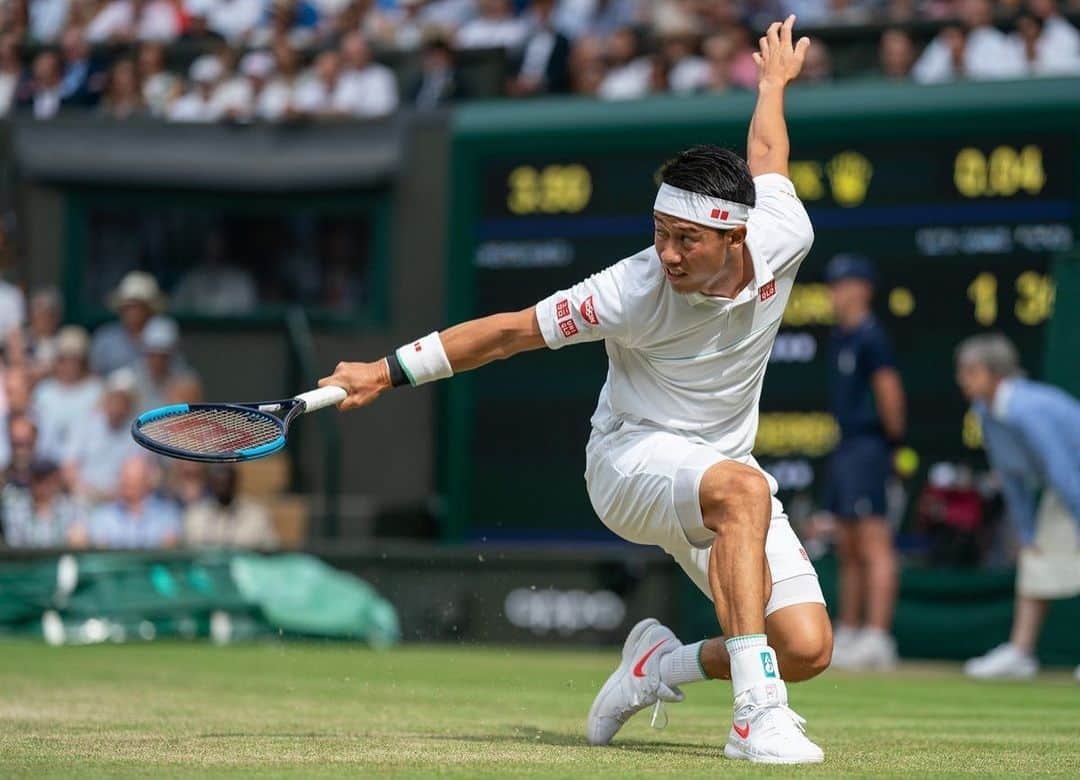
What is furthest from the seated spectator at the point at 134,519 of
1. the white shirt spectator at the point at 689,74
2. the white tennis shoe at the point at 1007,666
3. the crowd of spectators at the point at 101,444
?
the white tennis shoe at the point at 1007,666

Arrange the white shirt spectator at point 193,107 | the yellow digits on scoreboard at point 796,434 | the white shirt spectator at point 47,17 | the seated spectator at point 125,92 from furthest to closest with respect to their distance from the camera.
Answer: the white shirt spectator at point 47,17
the seated spectator at point 125,92
the white shirt spectator at point 193,107
the yellow digits on scoreboard at point 796,434

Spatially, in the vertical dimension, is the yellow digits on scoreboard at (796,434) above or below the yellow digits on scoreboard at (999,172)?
below

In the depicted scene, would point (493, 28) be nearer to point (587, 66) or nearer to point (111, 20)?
point (587, 66)

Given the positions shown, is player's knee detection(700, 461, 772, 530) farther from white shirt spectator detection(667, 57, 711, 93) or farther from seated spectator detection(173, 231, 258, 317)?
seated spectator detection(173, 231, 258, 317)

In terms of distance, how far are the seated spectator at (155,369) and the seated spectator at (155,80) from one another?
230cm

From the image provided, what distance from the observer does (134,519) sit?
13625mm

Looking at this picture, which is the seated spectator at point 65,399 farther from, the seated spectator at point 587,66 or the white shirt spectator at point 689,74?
A: the white shirt spectator at point 689,74

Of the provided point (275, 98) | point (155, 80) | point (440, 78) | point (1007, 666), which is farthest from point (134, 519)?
point (1007, 666)

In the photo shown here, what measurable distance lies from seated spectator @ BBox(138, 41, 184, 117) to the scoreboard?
10.7ft

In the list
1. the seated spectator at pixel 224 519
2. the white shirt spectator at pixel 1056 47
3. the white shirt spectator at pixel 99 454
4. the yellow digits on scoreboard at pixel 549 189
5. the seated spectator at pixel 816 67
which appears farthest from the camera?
the white shirt spectator at pixel 99 454

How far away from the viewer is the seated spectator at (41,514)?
1359cm

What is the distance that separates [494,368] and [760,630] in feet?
25.9

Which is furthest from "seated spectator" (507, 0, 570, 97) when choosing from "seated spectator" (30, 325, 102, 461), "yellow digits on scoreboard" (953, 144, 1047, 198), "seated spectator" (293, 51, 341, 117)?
"seated spectator" (30, 325, 102, 461)

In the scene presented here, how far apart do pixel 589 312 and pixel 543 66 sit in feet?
28.6
